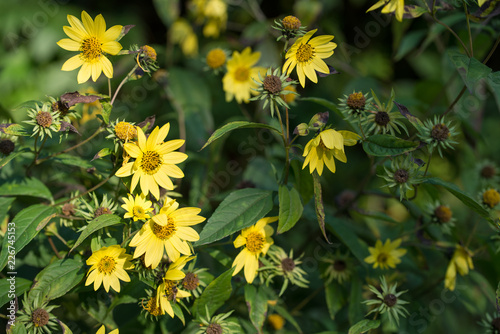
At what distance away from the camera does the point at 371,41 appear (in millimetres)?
2588

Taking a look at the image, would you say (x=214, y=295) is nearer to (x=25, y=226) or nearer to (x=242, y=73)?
(x=25, y=226)

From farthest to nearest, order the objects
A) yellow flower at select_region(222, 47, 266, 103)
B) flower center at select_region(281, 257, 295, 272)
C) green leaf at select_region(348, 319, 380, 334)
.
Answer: yellow flower at select_region(222, 47, 266, 103)
flower center at select_region(281, 257, 295, 272)
green leaf at select_region(348, 319, 380, 334)

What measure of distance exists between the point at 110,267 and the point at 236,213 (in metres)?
0.31

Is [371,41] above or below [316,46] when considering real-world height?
below

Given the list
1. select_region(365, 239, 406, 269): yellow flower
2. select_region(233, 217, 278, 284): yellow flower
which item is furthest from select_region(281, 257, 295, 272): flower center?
select_region(365, 239, 406, 269): yellow flower

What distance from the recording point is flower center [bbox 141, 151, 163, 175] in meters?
0.91

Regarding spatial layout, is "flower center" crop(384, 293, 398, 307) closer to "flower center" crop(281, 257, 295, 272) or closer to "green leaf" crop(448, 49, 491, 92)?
"flower center" crop(281, 257, 295, 272)

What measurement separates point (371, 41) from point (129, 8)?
162 cm

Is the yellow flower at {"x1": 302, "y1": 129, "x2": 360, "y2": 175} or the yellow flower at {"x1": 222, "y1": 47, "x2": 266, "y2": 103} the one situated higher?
the yellow flower at {"x1": 302, "y1": 129, "x2": 360, "y2": 175}

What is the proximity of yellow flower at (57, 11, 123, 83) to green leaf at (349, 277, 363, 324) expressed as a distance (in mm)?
864

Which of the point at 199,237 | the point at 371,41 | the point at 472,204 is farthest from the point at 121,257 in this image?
the point at 371,41

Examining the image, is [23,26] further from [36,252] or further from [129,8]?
[36,252]

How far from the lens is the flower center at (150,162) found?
0.91 meters

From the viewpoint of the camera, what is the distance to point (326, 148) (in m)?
0.99
